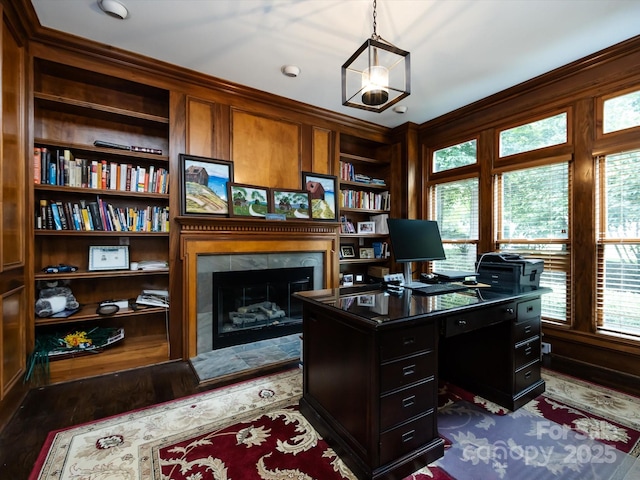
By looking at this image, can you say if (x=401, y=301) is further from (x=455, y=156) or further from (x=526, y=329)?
Answer: (x=455, y=156)

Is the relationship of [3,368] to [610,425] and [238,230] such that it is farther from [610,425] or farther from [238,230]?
[610,425]

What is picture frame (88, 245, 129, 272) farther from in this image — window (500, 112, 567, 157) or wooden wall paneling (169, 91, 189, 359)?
window (500, 112, 567, 157)

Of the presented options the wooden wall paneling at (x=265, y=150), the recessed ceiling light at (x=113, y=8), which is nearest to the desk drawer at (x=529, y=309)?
the wooden wall paneling at (x=265, y=150)

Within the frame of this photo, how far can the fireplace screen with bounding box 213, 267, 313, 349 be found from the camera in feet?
9.96

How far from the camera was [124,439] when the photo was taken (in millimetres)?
1698

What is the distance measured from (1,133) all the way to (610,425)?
4113 mm

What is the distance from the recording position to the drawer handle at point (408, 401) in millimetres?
1455

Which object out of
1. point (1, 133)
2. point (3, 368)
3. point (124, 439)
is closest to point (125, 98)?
point (1, 133)

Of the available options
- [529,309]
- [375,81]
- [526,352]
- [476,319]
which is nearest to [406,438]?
[476,319]

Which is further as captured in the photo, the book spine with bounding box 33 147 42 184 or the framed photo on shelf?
the framed photo on shelf

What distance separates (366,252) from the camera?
14.2 feet

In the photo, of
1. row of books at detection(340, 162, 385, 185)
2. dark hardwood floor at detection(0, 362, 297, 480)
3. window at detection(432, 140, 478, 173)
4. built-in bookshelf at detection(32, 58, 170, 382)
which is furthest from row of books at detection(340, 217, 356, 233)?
built-in bookshelf at detection(32, 58, 170, 382)

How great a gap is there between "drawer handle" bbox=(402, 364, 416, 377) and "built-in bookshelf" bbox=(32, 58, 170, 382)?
234cm

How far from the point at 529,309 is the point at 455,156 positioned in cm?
239
